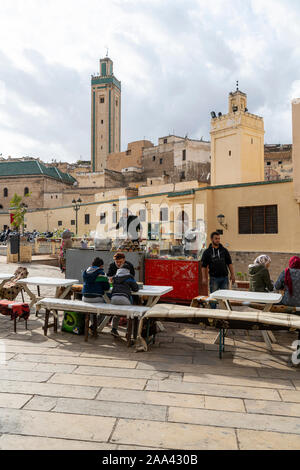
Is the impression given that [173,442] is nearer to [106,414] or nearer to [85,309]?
[106,414]

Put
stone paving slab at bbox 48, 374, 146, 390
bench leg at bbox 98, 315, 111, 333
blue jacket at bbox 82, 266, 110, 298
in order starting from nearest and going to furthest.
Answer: stone paving slab at bbox 48, 374, 146, 390, blue jacket at bbox 82, 266, 110, 298, bench leg at bbox 98, 315, 111, 333

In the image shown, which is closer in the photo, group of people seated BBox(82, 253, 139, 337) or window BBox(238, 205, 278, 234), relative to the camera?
group of people seated BBox(82, 253, 139, 337)

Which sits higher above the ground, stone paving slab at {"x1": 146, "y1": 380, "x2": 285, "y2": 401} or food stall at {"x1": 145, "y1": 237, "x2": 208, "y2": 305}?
food stall at {"x1": 145, "y1": 237, "x2": 208, "y2": 305}

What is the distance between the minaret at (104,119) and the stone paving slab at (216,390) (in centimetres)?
6525

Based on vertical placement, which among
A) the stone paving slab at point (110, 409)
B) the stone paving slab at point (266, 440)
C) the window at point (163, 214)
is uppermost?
the window at point (163, 214)

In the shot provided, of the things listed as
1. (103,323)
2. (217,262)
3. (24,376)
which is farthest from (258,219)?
(24,376)

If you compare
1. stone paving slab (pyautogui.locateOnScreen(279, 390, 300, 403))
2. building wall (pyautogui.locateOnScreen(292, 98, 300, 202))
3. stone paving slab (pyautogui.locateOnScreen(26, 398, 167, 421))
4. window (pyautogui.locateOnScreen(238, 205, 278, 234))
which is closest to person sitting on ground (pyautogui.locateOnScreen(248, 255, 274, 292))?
stone paving slab (pyautogui.locateOnScreen(279, 390, 300, 403))

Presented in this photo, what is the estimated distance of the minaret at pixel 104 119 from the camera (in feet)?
221

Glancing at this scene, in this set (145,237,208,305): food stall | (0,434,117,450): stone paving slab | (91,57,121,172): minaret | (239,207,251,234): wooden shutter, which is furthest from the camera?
(91,57,121,172): minaret

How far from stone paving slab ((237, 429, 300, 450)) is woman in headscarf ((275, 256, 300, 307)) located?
2.72 metres

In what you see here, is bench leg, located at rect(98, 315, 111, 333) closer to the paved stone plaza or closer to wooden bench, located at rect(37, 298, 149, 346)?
wooden bench, located at rect(37, 298, 149, 346)

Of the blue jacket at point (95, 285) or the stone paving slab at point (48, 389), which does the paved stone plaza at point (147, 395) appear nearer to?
the stone paving slab at point (48, 389)

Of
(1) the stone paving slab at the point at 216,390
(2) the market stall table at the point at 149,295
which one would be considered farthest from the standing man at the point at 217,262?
(1) the stone paving slab at the point at 216,390

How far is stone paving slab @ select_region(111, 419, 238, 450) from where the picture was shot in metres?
2.61
